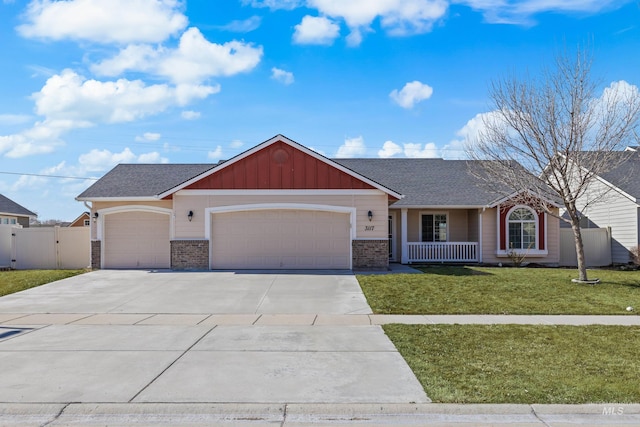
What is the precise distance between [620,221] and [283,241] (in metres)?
15.2

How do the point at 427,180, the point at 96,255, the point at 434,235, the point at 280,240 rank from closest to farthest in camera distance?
the point at 280,240 < the point at 96,255 < the point at 434,235 < the point at 427,180

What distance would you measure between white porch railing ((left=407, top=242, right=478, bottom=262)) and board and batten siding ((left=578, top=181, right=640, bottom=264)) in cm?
485

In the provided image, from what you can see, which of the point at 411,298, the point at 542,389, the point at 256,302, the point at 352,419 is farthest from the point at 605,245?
the point at 352,419

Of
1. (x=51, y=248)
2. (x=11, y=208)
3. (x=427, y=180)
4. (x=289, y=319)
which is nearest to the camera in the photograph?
(x=289, y=319)

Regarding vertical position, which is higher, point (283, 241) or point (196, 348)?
point (283, 241)

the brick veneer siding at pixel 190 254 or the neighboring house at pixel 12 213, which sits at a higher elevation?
the neighboring house at pixel 12 213

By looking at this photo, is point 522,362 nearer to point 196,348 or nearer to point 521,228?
point 196,348

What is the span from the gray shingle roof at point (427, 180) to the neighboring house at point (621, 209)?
4912 millimetres

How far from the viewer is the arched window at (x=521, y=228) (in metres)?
22.7

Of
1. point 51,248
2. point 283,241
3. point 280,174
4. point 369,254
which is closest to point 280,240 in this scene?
point 283,241

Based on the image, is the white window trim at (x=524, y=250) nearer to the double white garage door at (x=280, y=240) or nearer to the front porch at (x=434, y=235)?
the front porch at (x=434, y=235)

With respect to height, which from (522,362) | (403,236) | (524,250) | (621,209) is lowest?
(522,362)

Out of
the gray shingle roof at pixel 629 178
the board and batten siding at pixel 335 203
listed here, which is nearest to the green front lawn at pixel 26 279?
the board and batten siding at pixel 335 203

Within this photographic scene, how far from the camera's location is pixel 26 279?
57.1ft
